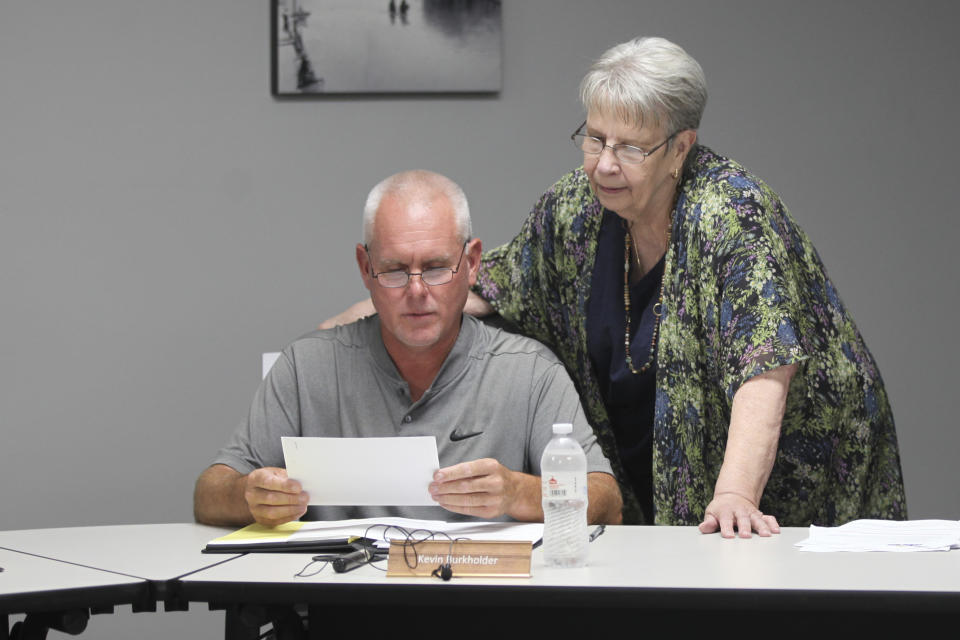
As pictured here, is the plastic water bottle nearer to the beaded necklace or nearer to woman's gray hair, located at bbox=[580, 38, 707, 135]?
the beaded necklace

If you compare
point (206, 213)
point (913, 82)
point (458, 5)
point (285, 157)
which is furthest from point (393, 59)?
point (913, 82)

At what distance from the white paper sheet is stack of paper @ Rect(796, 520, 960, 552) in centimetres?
58

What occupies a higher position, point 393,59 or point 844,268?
Result: point 393,59

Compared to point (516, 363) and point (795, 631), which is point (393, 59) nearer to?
point (516, 363)

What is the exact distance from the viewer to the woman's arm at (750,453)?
5.33 feet

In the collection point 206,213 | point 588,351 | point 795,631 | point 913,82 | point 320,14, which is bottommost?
point 795,631

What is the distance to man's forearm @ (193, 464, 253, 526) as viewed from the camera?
1.72m

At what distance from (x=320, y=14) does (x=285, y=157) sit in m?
0.46

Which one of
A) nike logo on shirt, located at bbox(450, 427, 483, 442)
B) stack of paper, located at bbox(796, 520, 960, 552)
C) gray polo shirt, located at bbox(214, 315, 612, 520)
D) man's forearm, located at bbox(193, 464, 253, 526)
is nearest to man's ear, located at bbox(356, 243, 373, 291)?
gray polo shirt, located at bbox(214, 315, 612, 520)

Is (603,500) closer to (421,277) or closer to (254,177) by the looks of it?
(421,277)

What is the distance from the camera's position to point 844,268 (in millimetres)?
3225

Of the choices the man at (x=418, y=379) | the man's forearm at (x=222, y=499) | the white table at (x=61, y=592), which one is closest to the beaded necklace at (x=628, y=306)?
the man at (x=418, y=379)

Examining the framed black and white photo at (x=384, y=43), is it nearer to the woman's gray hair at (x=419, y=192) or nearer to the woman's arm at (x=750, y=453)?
the woman's gray hair at (x=419, y=192)

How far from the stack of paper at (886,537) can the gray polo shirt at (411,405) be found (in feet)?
1.39
